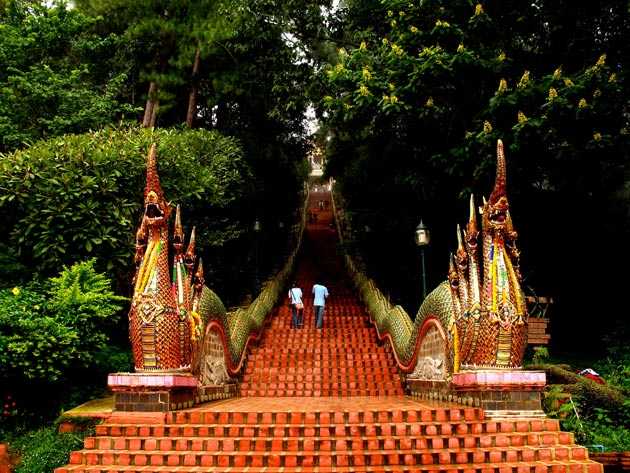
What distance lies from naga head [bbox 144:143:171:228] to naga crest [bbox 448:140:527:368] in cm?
390

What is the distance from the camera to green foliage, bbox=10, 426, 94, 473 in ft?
25.6

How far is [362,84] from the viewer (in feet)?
42.8

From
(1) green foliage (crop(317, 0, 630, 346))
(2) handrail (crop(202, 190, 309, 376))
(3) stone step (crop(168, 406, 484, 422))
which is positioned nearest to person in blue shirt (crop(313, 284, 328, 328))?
(2) handrail (crop(202, 190, 309, 376))

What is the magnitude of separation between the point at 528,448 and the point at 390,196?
1180 centimetres

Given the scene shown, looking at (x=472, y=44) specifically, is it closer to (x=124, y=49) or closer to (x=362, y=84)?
(x=362, y=84)

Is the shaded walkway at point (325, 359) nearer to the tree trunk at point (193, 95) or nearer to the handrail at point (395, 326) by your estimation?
the handrail at point (395, 326)

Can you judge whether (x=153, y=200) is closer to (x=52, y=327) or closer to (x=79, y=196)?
(x=52, y=327)

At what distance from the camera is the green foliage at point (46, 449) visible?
7811 mm

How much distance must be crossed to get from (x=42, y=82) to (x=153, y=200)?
8.33 m

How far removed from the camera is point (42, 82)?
1426 cm

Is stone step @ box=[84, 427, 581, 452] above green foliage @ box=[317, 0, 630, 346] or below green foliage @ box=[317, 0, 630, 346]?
below

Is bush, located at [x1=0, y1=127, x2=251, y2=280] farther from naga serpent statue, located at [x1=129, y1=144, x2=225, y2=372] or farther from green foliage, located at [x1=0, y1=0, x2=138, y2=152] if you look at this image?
naga serpent statue, located at [x1=129, y1=144, x2=225, y2=372]

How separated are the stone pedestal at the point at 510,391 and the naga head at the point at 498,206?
1.81 metres

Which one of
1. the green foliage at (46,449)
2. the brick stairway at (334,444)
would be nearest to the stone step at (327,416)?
the brick stairway at (334,444)
